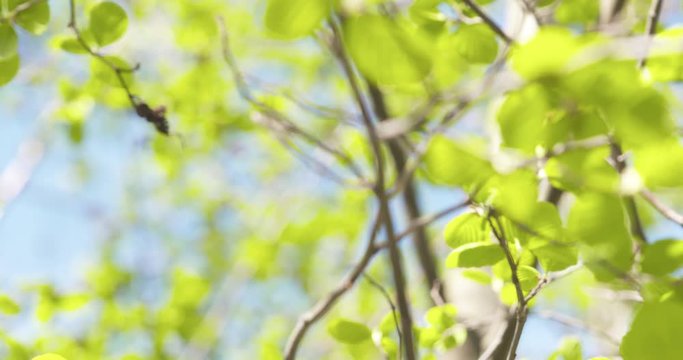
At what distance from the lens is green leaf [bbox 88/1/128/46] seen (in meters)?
0.96

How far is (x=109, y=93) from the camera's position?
1.91 meters

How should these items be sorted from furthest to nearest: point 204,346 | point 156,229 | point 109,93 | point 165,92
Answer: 1. point 156,229
2. point 204,346
3. point 165,92
4. point 109,93

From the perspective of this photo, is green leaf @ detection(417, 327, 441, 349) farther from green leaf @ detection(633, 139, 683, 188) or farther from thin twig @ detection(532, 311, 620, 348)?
green leaf @ detection(633, 139, 683, 188)

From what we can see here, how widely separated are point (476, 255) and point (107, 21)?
658mm

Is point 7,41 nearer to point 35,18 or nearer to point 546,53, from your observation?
point 35,18

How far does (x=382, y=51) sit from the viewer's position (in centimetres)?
55

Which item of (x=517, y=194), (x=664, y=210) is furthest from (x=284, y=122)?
(x=664, y=210)

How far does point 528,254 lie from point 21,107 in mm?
4690

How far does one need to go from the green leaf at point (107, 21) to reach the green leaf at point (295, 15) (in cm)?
49

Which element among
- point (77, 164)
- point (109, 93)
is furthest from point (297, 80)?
point (77, 164)

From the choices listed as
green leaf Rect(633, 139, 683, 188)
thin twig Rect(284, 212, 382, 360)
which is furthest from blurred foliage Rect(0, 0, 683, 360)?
thin twig Rect(284, 212, 382, 360)

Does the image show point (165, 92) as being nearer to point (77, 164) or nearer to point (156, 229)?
point (77, 164)

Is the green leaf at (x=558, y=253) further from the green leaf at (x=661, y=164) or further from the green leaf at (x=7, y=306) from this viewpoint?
the green leaf at (x=7, y=306)

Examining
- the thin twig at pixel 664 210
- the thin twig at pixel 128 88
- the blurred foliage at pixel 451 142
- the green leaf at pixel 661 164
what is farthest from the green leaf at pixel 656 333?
the thin twig at pixel 128 88
